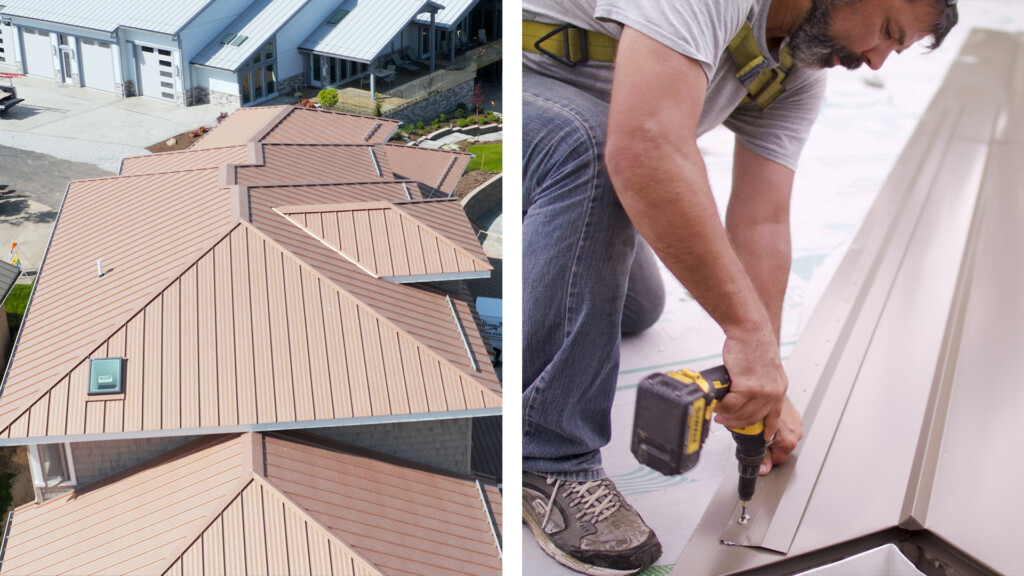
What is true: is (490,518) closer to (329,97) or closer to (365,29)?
(365,29)

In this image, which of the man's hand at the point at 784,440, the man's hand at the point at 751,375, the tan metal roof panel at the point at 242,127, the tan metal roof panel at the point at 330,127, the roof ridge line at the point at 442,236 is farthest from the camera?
the tan metal roof panel at the point at 330,127

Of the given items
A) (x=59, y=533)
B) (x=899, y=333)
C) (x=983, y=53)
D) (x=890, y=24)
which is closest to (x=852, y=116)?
(x=983, y=53)

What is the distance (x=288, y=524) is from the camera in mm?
2273

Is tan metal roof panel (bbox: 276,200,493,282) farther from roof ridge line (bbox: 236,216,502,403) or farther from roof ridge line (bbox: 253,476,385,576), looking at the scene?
roof ridge line (bbox: 253,476,385,576)

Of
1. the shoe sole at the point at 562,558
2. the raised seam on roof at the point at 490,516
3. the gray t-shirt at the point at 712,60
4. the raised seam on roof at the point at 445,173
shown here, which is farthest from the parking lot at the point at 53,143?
the gray t-shirt at the point at 712,60

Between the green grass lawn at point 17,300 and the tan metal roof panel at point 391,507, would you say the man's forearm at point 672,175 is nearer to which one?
the tan metal roof panel at point 391,507

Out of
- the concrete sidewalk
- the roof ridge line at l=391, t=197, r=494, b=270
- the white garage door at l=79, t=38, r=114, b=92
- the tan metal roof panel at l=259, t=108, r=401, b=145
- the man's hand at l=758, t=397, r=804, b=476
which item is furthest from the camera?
the tan metal roof panel at l=259, t=108, r=401, b=145

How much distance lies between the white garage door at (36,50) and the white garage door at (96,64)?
0.23 m

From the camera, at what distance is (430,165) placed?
19.6 feet

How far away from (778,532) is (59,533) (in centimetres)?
240

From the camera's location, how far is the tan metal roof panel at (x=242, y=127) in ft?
17.1

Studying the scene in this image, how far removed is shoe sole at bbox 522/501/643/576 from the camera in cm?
142

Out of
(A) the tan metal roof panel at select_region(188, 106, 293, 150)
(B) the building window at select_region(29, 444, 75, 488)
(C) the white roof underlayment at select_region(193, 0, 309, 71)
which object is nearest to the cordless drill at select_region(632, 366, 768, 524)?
(B) the building window at select_region(29, 444, 75, 488)

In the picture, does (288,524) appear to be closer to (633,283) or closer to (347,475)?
(347,475)
